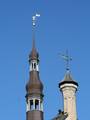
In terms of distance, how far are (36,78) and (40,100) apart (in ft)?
16.3

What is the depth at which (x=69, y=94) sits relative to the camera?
8269cm

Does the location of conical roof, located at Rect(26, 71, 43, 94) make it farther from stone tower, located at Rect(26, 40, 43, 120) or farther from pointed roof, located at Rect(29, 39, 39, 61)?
pointed roof, located at Rect(29, 39, 39, 61)

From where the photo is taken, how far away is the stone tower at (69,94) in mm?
81375

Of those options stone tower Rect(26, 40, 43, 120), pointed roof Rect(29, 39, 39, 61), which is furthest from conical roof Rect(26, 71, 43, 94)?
pointed roof Rect(29, 39, 39, 61)

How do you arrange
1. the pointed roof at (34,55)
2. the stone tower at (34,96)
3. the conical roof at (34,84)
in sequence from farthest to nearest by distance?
1. the pointed roof at (34,55)
2. the conical roof at (34,84)
3. the stone tower at (34,96)

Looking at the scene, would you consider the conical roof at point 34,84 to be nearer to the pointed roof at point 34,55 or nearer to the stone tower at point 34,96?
the stone tower at point 34,96

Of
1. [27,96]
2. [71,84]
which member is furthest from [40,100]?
[71,84]

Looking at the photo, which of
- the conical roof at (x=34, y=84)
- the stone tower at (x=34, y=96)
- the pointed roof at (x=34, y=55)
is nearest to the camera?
the stone tower at (x=34, y=96)

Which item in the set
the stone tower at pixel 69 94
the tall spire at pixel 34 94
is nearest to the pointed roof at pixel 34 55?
the tall spire at pixel 34 94

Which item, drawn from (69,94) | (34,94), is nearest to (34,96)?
(34,94)

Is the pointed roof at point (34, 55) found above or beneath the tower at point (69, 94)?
above

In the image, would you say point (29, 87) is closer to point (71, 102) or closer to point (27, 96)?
point (27, 96)

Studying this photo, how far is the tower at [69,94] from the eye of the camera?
267 feet

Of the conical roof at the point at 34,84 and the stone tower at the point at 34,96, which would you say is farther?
the conical roof at the point at 34,84
